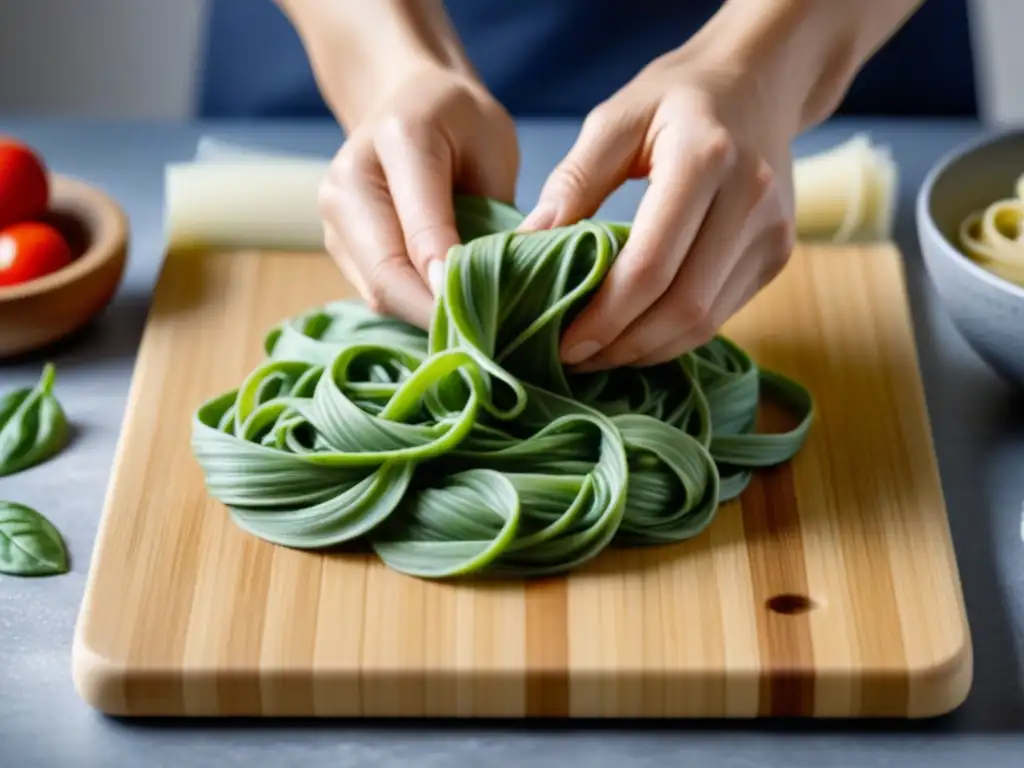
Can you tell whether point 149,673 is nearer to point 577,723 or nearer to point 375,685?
point 375,685

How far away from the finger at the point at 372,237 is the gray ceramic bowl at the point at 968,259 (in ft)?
2.01

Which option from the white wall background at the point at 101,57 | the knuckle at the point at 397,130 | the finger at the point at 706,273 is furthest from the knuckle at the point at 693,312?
the white wall background at the point at 101,57

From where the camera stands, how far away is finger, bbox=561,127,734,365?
1738 millimetres

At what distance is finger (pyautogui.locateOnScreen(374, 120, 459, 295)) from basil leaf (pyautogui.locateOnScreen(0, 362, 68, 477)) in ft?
1.62

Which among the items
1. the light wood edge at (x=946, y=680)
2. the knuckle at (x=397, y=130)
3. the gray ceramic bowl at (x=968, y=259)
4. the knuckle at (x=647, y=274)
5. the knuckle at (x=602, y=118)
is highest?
the knuckle at (x=397, y=130)

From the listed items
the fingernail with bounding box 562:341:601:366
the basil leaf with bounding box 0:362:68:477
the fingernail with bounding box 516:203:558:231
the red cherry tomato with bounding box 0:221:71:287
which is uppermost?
the fingernail with bounding box 516:203:558:231

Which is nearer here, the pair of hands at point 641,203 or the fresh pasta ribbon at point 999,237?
the pair of hands at point 641,203

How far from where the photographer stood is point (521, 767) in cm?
154

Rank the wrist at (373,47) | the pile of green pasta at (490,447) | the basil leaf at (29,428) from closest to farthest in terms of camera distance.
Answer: the pile of green pasta at (490,447), the basil leaf at (29,428), the wrist at (373,47)

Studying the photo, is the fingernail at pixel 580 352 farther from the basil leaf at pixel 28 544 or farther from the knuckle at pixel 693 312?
the basil leaf at pixel 28 544

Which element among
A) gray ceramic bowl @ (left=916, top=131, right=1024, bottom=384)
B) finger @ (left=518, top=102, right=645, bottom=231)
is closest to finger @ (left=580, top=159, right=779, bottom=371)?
finger @ (left=518, top=102, right=645, bottom=231)

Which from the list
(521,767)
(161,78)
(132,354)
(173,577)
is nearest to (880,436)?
(521,767)

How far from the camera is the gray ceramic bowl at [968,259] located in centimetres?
188

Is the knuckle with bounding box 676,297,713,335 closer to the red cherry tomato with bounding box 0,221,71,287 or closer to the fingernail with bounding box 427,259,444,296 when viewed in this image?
the fingernail with bounding box 427,259,444,296
